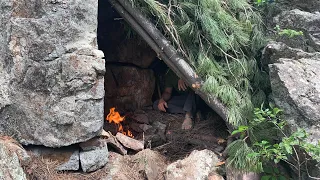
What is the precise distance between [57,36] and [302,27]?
2713 millimetres

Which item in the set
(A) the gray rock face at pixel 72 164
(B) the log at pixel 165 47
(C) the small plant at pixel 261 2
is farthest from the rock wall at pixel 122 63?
(C) the small plant at pixel 261 2

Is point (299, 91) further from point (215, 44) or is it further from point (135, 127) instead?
point (135, 127)

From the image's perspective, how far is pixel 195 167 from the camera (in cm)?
296

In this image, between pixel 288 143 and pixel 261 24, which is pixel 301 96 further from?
pixel 261 24

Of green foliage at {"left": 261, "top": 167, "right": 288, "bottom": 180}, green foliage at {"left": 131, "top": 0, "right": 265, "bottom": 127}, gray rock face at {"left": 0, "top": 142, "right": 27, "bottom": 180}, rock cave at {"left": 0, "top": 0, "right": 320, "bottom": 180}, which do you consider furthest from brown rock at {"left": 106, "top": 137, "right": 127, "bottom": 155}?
green foliage at {"left": 261, "top": 167, "right": 288, "bottom": 180}

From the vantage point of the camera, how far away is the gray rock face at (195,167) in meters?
2.88

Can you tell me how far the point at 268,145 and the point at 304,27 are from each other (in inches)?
59.7

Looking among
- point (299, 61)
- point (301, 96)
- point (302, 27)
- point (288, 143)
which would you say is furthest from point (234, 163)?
point (302, 27)

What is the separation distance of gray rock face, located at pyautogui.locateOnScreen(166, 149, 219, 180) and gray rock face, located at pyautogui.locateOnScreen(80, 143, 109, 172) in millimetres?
650

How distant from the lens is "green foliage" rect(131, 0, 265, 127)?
3172mm

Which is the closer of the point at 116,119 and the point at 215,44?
the point at 215,44

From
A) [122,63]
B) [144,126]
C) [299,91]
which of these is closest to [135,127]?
[144,126]

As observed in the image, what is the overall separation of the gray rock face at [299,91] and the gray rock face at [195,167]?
88 cm

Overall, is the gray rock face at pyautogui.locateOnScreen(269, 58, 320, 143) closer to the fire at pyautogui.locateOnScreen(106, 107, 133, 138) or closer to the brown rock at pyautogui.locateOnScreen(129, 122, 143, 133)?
the brown rock at pyautogui.locateOnScreen(129, 122, 143, 133)
